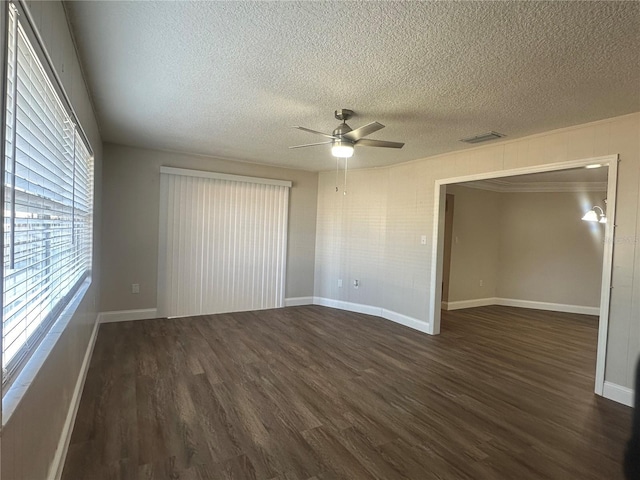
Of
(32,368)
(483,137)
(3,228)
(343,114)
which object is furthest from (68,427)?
(483,137)

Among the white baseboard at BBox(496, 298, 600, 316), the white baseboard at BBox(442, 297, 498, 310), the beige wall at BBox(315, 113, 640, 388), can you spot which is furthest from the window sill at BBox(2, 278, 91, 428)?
the white baseboard at BBox(496, 298, 600, 316)

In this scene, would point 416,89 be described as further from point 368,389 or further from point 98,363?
point 98,363

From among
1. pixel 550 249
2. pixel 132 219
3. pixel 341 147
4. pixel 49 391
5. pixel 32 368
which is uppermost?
pixel 341 147

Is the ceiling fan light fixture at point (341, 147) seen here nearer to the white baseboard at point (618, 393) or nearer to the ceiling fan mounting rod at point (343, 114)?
the ceiling fan mounting rod at point (343, 114)

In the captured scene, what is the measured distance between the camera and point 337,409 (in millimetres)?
2469

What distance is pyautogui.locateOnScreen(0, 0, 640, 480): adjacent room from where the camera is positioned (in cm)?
156

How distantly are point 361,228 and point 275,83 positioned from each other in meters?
3.35

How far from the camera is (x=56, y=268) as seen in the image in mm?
1778

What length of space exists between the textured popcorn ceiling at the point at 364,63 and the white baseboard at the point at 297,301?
10.5 ft

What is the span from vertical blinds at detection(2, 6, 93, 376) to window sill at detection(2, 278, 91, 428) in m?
0.04

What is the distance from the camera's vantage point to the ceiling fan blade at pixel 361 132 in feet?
8.35

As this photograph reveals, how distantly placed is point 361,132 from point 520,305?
5.59 m

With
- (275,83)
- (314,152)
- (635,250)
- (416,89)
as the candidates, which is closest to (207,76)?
(275,83)

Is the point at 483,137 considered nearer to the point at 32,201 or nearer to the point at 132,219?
the point at 32,201
